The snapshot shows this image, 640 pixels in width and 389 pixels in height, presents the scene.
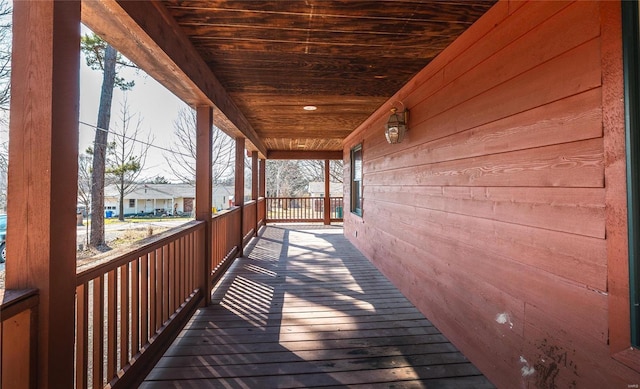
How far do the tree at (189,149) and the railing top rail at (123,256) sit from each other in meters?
12.4

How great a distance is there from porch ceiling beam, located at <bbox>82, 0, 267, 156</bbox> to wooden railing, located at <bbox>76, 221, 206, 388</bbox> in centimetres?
120

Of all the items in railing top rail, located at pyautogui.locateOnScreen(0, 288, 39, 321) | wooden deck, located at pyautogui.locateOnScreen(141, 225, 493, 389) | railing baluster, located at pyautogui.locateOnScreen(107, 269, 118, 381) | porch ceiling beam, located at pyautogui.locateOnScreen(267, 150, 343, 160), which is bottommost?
wooden deck, located at pyautogui.locateOnScreen(141, 225, 493, 389)

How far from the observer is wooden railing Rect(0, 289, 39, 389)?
977 mm

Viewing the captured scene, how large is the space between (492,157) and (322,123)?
11.9ft

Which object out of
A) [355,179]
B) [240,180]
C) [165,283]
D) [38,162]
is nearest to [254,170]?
[240,180]

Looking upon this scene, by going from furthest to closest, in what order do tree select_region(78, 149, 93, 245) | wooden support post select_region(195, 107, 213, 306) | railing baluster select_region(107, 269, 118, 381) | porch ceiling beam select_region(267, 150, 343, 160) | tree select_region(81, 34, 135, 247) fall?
porch ceiling beam select_region(267, 150, 343, 160)
tree select_region(81, 34, 135, 247)
tree select_region(78, 149, 93, 245)
wooden support post select_region(195, 107, 213, 306)
railing baluster select_region(107, 269, 118, 381)

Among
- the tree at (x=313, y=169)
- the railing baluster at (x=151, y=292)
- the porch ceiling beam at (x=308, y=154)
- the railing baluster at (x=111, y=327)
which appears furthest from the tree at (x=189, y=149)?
the railing baluster at (x=111, y=327)

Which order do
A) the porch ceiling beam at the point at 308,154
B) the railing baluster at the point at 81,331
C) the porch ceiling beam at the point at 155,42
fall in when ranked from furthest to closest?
the porch ceiling beam at the point at 308,154 → the porch ceiling beam at the point at 155,42 → the railing baluster at the point at 81,331

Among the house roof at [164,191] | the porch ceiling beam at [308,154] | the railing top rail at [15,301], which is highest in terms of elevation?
the porch ceiling beam at [308,154]

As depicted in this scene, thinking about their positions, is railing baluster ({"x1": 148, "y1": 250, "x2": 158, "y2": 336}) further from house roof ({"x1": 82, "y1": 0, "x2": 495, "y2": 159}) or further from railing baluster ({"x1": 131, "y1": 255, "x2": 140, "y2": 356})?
house roof ({"x1": 82, "y1": 0, "x2": 495, "y2": 159})

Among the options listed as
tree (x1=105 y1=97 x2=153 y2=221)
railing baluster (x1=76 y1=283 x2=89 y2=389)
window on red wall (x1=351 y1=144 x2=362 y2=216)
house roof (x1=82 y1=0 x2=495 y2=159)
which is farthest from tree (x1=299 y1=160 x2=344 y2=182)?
railing baluster (x1=76 y1=283 x2=89 y2=389)

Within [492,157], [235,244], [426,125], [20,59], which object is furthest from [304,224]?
[20,59]

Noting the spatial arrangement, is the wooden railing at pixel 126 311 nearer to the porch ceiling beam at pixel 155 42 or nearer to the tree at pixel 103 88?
the porch ceiling beam at pixel 155 42

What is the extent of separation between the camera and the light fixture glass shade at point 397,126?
3107 millimetres
